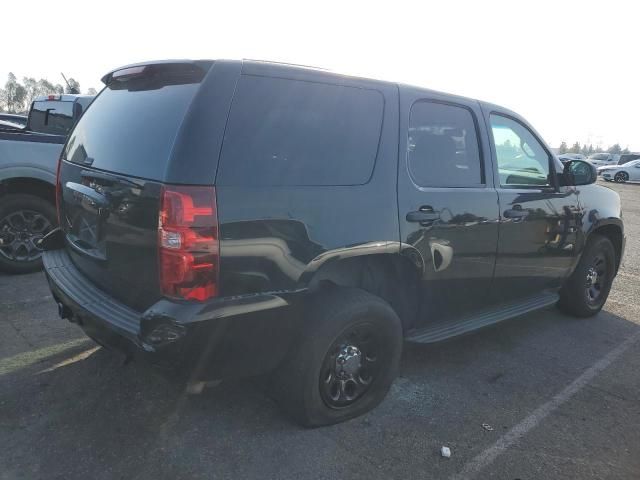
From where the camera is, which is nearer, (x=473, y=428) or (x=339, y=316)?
(x=339, y=316)

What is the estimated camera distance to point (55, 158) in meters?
5.15

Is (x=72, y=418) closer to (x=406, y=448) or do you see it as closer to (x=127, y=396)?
(x=127, y=396)

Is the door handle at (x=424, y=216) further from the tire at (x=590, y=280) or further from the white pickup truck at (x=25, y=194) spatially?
the white pickup truck at (x=25, y=194)

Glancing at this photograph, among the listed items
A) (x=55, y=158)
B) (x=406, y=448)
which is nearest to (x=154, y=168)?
(x=406, y=448)

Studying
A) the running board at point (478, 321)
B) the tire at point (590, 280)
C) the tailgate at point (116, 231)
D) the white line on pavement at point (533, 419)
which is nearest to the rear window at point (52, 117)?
the tailgate at point (116, 231)

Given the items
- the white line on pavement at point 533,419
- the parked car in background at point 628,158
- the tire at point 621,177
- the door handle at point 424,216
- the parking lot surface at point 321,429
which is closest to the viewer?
the parking lot surface at point 321,429

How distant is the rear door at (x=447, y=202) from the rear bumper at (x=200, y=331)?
96cm

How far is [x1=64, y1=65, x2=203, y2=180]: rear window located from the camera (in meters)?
2.28

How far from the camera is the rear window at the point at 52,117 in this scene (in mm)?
6129

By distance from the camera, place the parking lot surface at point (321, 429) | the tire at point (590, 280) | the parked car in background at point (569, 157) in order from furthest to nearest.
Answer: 1. the tire at point (590, 280)
2. the parked car in background at point (569, 157)
3. the parking lot surface at point (321, 429)

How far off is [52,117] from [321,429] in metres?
5.57

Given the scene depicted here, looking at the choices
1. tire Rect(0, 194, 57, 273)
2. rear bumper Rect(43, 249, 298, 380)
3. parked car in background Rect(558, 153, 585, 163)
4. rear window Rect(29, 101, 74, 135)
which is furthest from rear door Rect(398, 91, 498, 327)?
rear window Rect(29, 101, 74, 135)

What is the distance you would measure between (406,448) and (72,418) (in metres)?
1.85

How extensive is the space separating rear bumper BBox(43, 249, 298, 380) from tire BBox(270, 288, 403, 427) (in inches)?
5.2
